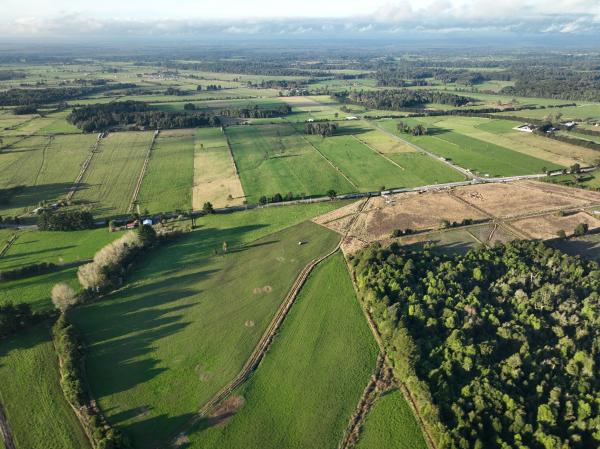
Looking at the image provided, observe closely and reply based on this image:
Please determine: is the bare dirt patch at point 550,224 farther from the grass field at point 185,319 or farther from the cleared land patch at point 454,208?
the grass field at point 185,319

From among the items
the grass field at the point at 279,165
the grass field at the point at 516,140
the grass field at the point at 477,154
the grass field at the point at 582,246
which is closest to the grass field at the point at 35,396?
the grass field at the point at 279,165

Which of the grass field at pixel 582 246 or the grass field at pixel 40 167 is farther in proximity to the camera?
the grass field at pixel 40 167

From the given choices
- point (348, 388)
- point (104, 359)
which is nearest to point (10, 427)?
point (104, 359)

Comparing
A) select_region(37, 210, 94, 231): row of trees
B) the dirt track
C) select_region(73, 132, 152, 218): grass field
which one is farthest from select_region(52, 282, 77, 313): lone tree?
select_region(73, 132, 152, 218): grass field

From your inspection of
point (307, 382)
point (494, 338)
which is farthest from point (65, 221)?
point (494, 338)

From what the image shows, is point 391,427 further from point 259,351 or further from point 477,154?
point 477,154

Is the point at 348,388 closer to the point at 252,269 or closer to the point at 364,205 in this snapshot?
the point at 252,269
